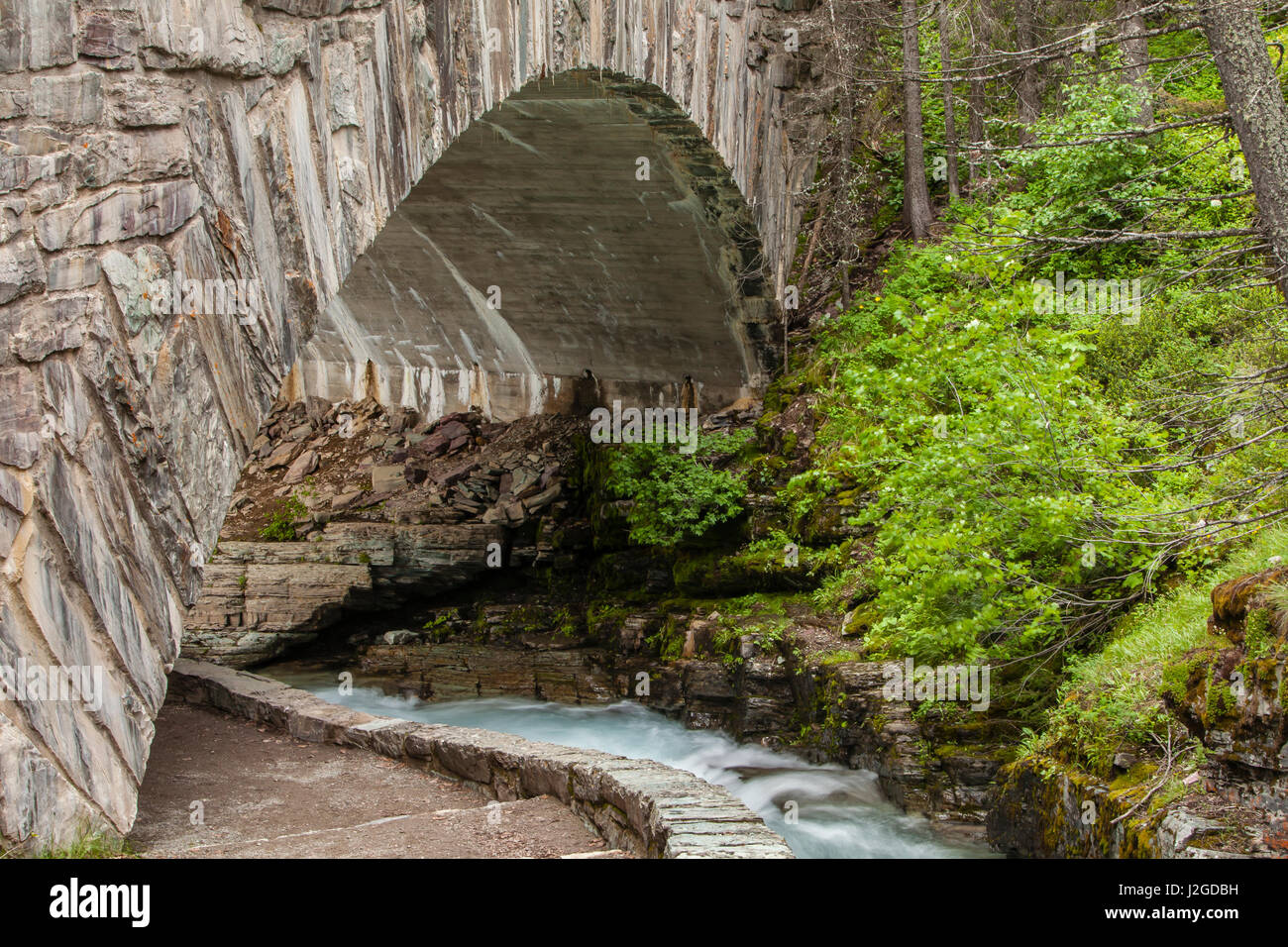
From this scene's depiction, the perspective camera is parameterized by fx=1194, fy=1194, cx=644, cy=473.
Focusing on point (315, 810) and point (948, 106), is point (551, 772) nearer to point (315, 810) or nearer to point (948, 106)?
point (315, 810)

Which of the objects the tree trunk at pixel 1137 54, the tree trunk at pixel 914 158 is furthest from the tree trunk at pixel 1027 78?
the tree trunk at pixel 914 158

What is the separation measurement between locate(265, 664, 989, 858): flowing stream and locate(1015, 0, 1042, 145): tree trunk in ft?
26.9

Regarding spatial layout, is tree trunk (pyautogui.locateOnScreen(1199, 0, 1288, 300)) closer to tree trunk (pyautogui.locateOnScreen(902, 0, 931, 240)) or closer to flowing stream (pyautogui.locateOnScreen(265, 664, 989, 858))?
flowing stream (pyautogui.locateOnScreen(265, 664, 989, 858))

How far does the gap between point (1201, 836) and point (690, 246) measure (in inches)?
423

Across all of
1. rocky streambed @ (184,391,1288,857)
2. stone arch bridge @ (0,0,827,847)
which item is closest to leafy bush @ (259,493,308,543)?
rocky streambed @ (184,391,1288,857)

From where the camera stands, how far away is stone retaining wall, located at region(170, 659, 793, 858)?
5.19m

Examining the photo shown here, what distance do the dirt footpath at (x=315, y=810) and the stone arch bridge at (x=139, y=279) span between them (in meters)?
1.14

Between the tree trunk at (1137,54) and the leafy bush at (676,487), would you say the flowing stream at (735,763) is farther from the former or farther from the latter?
the tree trunk at (1137,54)

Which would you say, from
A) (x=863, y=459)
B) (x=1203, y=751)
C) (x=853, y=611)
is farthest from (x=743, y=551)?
(x=1203, y=751)

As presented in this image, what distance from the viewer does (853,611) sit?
11.3 meters

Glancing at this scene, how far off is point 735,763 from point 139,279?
25.5 feet

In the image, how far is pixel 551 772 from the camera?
6.65 meters
